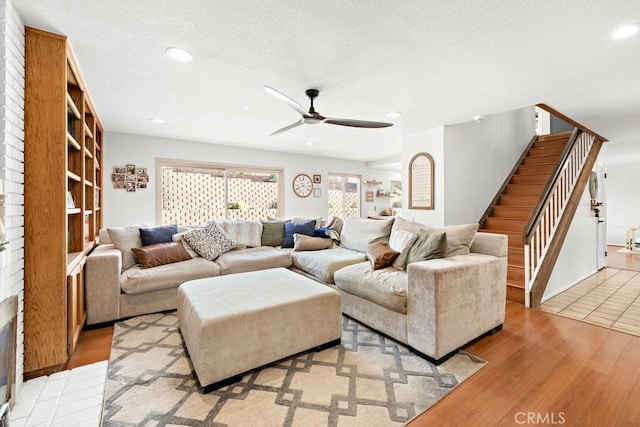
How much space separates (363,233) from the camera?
3.55 metres

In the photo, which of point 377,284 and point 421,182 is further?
point 421,182

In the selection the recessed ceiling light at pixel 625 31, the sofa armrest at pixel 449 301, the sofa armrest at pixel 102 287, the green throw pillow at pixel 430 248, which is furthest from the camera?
the sofa armrest at pixel 102 287

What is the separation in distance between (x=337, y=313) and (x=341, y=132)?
299cm

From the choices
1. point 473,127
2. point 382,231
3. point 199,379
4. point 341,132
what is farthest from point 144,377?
point 473,127

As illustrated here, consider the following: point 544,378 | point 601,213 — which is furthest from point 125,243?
point 601,213

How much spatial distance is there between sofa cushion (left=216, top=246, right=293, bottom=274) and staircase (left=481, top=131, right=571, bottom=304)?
274 centimetres

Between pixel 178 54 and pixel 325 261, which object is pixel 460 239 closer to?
pixel 325 261

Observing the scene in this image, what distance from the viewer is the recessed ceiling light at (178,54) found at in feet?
6.61

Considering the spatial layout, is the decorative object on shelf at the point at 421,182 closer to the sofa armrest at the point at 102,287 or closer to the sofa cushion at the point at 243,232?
the sofa cushion at the point at 243,232

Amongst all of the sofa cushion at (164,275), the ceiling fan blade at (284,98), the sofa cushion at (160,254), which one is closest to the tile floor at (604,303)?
the ceiling fan blade at (284,98)

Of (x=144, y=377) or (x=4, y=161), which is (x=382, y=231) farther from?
(x=4, y=161)

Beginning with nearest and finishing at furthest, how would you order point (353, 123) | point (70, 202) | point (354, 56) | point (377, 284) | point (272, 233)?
point (354, 56)
point (377, 284)
point (70, 202)
point (353, 123)
point (272, 233)

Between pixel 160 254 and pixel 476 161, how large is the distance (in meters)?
4.55

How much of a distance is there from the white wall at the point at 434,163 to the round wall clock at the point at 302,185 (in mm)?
2399
